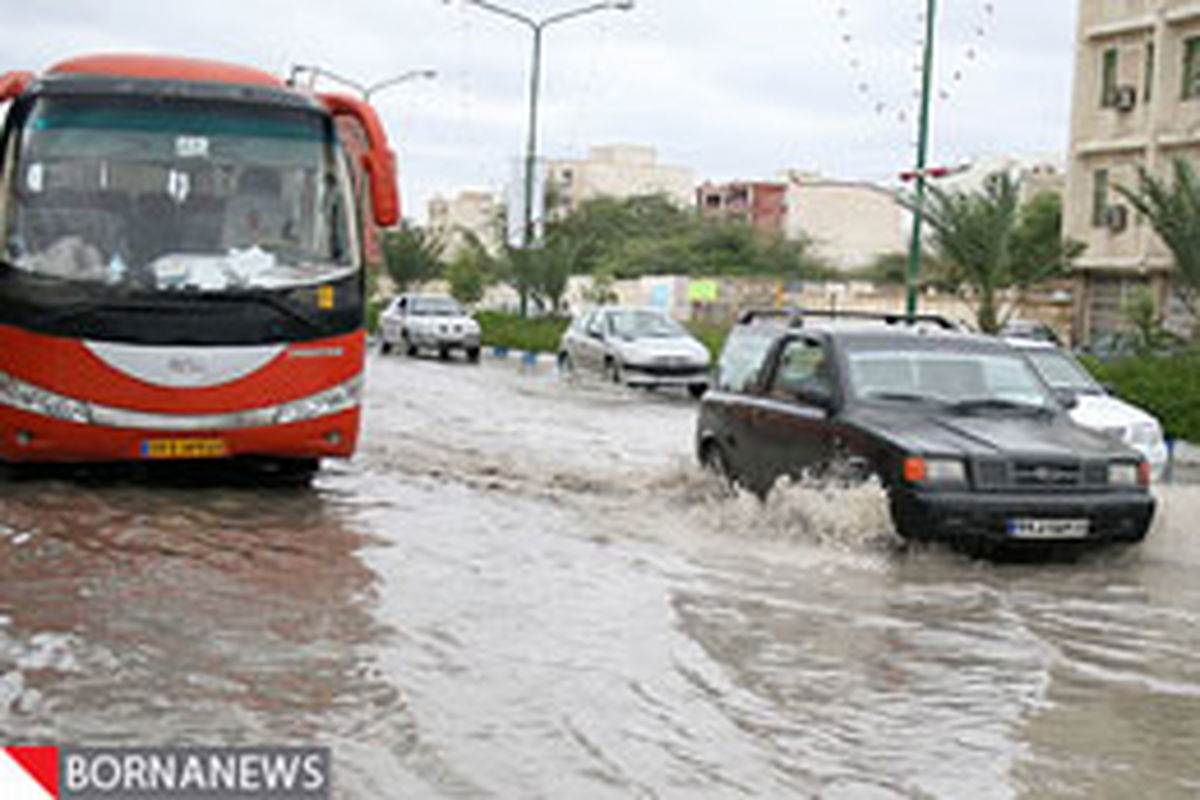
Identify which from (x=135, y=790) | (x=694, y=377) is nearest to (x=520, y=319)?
(x=694, y=377)

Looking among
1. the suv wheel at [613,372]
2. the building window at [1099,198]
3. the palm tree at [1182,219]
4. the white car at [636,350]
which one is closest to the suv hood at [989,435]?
the palm tree at [1182,219]

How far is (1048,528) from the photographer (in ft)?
32.4

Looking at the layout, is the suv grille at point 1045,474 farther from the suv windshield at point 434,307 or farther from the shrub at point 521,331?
the shrub at point 521,331

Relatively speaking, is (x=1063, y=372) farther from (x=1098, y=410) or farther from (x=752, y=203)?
(x=752, y=203)

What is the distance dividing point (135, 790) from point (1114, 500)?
303 inches

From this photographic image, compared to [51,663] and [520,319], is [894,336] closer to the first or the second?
[51,663]

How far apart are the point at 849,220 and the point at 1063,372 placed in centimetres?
10166

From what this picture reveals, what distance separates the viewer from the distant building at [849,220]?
114 m

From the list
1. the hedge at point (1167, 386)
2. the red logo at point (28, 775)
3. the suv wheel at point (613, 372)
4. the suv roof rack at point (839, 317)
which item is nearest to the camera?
the red logo at point (28, 775)

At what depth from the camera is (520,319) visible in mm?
48250

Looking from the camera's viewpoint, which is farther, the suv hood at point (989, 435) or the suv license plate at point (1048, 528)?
the suv hood at point (989, 435)

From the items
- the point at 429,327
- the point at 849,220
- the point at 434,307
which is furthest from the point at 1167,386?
the point at 849,220

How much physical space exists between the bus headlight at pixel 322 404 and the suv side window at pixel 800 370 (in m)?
2.98

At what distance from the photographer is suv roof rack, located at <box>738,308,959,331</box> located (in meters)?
12.6
